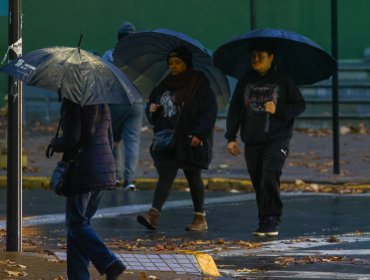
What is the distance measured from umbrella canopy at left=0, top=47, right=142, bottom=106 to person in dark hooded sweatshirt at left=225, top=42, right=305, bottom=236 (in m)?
3.62

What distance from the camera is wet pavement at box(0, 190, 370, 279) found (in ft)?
35.2

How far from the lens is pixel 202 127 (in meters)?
13.5

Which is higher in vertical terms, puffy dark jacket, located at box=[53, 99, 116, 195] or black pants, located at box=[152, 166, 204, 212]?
puffy dark jacket, located at box=[53, 99, 116, 195]

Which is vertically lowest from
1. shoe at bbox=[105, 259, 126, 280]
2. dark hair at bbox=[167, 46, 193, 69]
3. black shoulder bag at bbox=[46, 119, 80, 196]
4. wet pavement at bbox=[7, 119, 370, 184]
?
wet pavement at bbox=[7, 119, 370, 184]

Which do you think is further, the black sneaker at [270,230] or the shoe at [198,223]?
the shoe at [198,223]

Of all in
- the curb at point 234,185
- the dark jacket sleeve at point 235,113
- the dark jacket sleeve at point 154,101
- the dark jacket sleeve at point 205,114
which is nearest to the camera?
the dark jacket sleeve at point 235,113

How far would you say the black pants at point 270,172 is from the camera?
13.1 metres

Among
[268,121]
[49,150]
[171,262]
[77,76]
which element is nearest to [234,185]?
[268,121]

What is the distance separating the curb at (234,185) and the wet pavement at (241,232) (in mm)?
429

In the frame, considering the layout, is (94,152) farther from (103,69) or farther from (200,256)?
(200,256)

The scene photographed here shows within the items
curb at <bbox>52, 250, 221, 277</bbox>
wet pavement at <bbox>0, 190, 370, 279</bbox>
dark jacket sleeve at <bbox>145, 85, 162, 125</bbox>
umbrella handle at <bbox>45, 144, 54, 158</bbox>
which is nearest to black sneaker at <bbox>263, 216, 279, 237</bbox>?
wet pavement at <bbox>0, 190, 370, 279</bbox>

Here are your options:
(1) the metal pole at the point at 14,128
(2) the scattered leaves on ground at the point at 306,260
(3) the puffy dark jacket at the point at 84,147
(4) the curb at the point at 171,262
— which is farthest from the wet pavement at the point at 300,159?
(3) the puffy dark jacket at the point at 84,147

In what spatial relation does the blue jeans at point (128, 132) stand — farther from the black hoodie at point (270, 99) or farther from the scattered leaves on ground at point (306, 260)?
the scattered leaves on ground at point (306, 260)

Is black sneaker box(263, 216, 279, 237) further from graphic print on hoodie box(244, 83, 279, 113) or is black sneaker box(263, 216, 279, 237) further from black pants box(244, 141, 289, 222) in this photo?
graphic print on hoodie box(244, 83, 279, 113)
